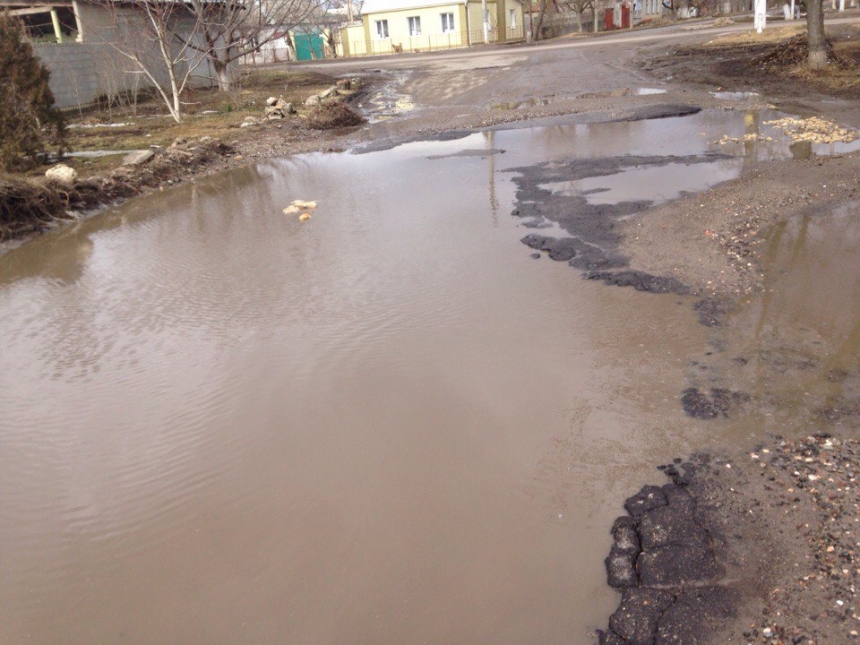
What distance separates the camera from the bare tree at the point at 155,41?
60.8ft

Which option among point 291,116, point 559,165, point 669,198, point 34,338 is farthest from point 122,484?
point 291,116

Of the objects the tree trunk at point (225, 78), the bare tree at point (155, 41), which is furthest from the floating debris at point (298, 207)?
the tree trunk at point (225, 78)

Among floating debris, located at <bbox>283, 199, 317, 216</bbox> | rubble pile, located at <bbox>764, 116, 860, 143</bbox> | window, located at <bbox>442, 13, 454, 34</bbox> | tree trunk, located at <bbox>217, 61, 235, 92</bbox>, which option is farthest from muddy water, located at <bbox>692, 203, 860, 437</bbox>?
window, located at <bbox>442, 13, 454, 34</bbox>

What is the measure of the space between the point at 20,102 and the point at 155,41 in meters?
9.68

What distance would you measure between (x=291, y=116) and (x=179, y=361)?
15722mm

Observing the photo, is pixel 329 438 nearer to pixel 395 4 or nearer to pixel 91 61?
pixel 91 61

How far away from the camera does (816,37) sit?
1852 centimetres

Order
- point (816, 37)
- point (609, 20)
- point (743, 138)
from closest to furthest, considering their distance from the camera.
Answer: point (743, 138), point (816, 37), point (609, 20)

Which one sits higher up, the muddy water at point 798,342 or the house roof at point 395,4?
the house roof at point 395,4

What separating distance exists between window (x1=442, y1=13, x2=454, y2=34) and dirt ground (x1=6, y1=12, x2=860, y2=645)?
10751mm

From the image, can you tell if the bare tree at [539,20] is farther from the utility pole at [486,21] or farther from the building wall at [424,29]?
the building wall at [424,29]

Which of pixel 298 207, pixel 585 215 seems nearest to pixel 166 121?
pixel 298 207

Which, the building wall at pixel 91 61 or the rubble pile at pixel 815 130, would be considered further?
the building wall at pixel 91 61

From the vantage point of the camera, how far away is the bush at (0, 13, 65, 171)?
13062 mm
